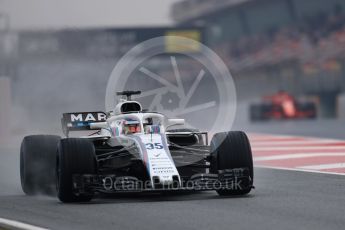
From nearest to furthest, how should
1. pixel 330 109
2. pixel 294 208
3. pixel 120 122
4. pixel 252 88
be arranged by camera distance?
pixel 294 208
pixel 120 122
pixel 330 109
pixel 252 88

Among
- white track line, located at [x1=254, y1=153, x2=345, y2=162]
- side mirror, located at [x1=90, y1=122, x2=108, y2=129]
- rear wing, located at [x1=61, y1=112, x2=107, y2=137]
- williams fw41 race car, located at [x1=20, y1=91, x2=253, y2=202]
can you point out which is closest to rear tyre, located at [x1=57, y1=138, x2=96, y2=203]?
williams fw41 race car, located at [x1=20, y1=91, x2=253, y2=202]

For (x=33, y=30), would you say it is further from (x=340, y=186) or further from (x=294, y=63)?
(x=294, y=63)

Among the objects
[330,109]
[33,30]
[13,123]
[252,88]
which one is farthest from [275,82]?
[33,30]

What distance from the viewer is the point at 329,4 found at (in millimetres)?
48531

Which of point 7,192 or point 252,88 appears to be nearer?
point 7,192

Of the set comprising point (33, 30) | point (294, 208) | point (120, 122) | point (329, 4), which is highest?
point (329, 4)

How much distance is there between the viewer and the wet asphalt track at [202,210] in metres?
8.80

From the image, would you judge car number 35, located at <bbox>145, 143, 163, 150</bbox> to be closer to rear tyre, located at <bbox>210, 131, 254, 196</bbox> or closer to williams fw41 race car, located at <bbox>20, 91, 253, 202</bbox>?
williams fw41 race car, located at <bbox>20, 91, 253, 202</bbox>

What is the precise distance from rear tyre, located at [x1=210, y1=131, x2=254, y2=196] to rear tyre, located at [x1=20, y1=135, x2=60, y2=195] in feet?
7.10

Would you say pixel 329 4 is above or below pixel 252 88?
above

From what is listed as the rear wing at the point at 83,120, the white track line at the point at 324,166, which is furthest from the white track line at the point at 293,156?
the rear wing at the point at 83,120

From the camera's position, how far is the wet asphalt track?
880 cm

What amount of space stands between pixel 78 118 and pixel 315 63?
105 feet

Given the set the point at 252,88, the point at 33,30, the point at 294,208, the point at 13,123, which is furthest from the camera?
the point at 252,88
